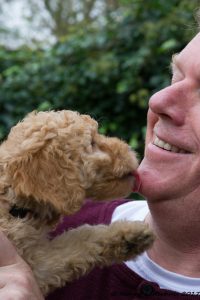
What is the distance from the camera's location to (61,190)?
291cm

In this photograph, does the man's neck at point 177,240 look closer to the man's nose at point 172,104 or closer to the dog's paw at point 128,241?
the dog's paw at point 128,241

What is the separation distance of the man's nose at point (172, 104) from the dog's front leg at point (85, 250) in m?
0.58

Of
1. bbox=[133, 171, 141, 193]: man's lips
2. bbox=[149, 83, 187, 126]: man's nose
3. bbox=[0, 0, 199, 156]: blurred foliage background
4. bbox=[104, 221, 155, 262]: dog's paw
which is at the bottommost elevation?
bbox=[0, 0, 199, 156]: blurred foliage background

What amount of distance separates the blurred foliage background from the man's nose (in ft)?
11.2

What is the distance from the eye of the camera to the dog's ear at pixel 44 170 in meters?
2.85

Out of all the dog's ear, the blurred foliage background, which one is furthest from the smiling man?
the blurred foliage background

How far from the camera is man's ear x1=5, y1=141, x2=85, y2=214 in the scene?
2.85 m

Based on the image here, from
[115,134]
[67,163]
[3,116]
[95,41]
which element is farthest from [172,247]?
[95,41]

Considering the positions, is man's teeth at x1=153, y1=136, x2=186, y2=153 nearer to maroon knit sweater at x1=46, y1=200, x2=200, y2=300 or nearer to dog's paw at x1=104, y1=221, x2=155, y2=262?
dog's paw at x1=104, y1=221, x2=155, y2=262

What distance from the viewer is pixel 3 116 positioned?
7.56 meters

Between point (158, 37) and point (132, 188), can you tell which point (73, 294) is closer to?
point (132, 188)

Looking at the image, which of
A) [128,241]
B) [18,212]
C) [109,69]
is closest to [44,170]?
[18,212]

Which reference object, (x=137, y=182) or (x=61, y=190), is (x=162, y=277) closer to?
(x=137, y=182)

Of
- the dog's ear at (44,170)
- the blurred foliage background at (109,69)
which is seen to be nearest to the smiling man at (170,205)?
the dog's ear at (44,170)
